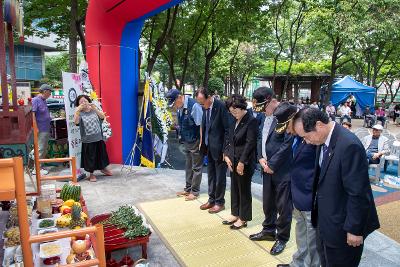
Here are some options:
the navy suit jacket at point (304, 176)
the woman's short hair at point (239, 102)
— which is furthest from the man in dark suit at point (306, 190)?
the woman's short hair at point (239, 102)

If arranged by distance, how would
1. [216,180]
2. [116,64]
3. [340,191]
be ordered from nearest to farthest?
1. [340,191]
2. [216,180]
3. [116,64]

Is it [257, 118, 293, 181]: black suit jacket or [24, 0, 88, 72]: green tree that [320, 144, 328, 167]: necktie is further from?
[24, 0, 88, 72]: green tree

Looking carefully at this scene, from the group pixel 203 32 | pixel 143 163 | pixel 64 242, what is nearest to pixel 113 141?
pixel 143 163

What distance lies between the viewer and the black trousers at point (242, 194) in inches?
170

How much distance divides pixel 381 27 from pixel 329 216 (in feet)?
44.4

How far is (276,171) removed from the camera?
3.80m

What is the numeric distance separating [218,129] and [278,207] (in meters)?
1.52

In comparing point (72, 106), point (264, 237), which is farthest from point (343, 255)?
point (72, 106)

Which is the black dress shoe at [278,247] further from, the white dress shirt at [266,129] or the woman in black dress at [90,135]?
the woman in black dress at [90,135]

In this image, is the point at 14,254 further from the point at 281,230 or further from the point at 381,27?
the point at 381,27

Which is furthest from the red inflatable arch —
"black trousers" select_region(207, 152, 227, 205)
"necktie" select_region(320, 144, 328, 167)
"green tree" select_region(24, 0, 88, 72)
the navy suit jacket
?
"necktie" select_region(320, 144, 328, 167)

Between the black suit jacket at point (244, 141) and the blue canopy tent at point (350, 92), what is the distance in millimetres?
18554

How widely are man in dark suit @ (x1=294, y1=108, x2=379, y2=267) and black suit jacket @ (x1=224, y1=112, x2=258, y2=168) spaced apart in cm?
155

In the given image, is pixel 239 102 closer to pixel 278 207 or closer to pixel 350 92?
pixel 278 207
